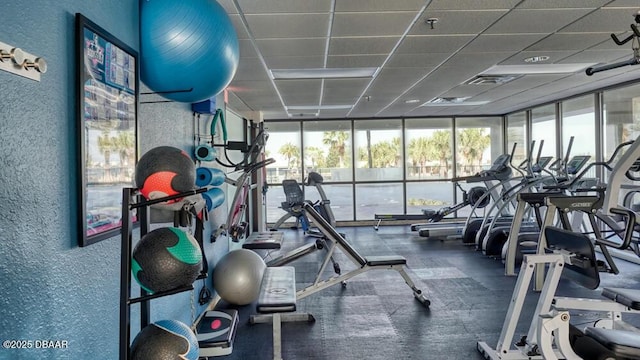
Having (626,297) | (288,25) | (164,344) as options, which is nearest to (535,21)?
(288,25)

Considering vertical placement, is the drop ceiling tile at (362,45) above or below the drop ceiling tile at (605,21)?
below

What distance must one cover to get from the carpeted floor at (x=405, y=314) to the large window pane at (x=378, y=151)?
10.7 ft

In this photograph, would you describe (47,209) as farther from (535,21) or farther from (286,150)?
(286,150)

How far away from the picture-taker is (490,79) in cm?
498

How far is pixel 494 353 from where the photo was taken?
8.80 ft

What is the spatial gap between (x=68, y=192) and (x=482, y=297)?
12.2 feet

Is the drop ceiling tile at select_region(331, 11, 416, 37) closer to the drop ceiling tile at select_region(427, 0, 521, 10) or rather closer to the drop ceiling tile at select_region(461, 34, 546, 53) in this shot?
the drop ceiling tile at select_region(427, 0, 521, 10)

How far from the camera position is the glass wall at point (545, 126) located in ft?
22.9

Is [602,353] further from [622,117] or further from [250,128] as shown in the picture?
[250,128]

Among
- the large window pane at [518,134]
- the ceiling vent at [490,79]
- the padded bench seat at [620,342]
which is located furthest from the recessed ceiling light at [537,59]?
the large window pane at [518,134]

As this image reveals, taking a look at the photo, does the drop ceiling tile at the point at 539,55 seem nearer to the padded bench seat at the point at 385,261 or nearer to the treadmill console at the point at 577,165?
the treadmill console at the point at 577,165

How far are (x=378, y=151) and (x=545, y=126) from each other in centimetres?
309

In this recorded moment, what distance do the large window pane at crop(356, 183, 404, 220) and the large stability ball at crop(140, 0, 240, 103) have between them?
23.0 ft

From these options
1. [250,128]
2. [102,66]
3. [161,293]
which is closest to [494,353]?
[161,293]
